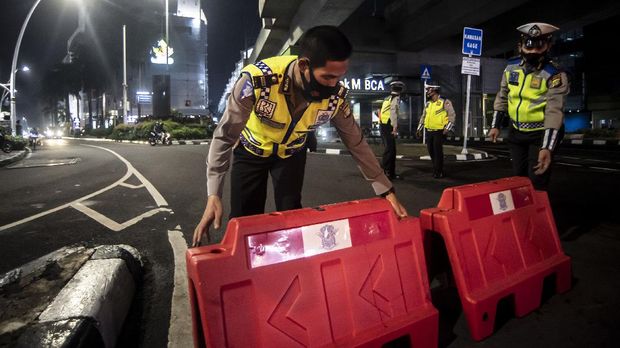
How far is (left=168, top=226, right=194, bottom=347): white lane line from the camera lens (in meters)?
2.04

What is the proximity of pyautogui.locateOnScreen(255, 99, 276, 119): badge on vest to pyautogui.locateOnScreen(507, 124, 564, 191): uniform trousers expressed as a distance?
2521mm

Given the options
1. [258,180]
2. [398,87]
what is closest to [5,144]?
[398,87]

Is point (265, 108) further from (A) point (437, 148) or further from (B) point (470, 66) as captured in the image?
(B) point (470, 66)

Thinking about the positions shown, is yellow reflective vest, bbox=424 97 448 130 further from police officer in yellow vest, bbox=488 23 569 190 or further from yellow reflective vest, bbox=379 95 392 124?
police officer in yellow vest, bbox=488 23 569 190

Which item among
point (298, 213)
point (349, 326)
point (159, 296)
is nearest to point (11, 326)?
point (159, 296)

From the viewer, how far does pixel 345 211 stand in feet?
6.05

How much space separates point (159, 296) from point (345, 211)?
1562 mm

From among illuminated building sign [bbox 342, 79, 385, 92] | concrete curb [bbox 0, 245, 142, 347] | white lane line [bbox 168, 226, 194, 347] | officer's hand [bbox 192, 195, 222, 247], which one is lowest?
white lane line [bbox 168, 226, 194, 347]

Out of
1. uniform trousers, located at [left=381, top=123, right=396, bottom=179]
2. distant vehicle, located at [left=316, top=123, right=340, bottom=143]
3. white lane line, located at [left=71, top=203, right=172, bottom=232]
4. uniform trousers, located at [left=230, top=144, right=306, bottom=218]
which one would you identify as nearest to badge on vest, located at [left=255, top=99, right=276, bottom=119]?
uniform trousers, located at [left=230, top=144, right=306, bottom=218]

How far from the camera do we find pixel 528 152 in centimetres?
354

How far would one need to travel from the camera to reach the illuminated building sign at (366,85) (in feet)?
79.7

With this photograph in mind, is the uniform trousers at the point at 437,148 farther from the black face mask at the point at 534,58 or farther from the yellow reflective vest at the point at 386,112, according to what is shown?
the black face mask at the point at 534,58

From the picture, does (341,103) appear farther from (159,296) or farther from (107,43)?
(107,43)

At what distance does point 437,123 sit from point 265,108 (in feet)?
21.5
